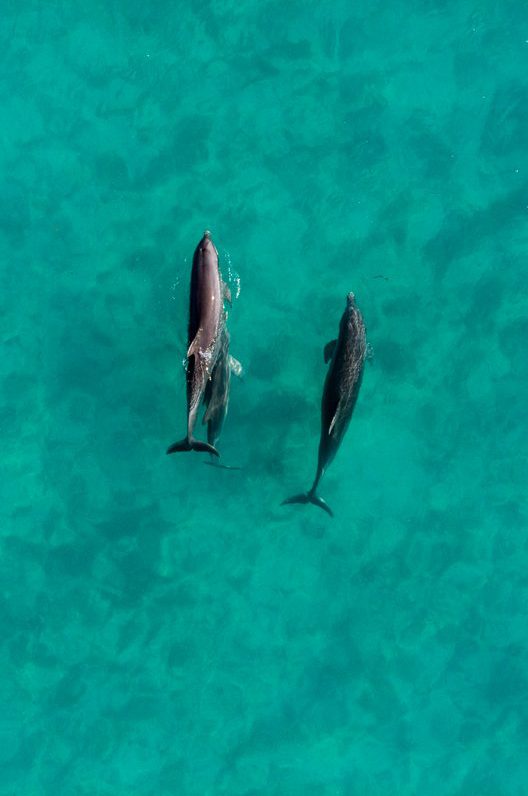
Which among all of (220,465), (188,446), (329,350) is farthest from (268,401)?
(188,446)

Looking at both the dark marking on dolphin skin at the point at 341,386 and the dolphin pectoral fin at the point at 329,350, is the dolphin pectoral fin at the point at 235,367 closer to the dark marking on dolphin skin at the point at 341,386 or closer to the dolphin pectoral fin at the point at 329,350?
the dolphin pectoral fin at the point at 329,350

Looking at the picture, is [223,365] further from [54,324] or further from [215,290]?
[54,324]

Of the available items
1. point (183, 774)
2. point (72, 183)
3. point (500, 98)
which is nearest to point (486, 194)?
point (500, 98)

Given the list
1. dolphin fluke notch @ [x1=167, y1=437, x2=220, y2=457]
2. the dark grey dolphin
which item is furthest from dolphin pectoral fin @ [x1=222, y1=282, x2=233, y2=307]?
dolphin fluke notch @ [x1=167, y1=437, x2=220, y2=457]

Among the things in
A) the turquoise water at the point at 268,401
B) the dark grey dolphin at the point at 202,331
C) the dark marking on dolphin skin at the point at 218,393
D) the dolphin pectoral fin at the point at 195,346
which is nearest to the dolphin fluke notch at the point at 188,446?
the dark grey dolphin at the point at 202,331

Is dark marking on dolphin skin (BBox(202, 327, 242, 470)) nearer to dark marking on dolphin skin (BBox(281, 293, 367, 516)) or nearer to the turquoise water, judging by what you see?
the turquoise water
